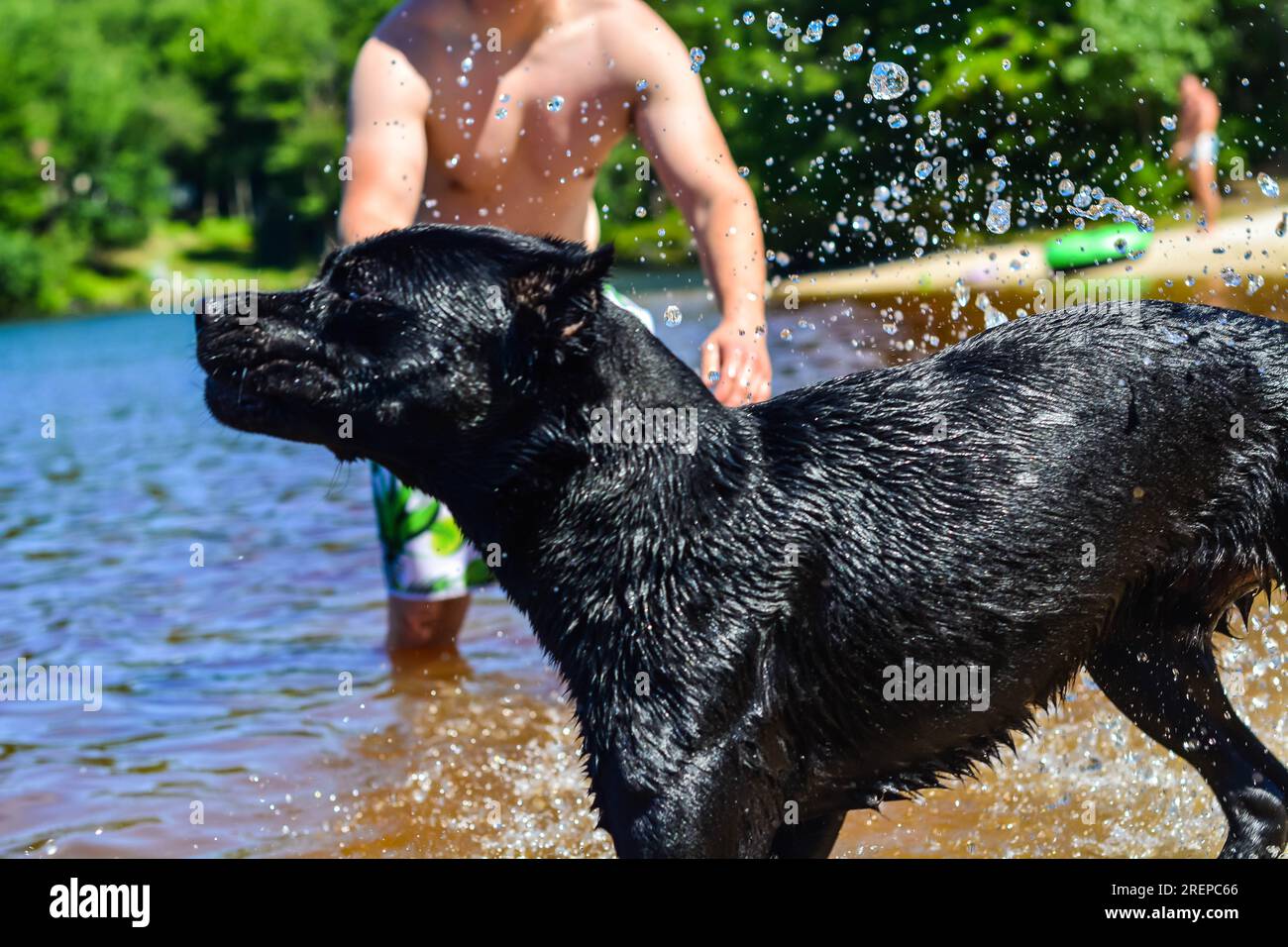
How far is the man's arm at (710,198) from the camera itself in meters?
4.03

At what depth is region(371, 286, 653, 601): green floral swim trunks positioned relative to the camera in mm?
5352

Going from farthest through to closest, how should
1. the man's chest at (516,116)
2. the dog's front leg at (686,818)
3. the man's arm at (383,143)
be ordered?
the man's chest at (516,116) < the man's arm at (383,143) < the dog's front leg at (686,818)

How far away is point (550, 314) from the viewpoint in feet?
10.3

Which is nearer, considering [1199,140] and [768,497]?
[768,497]

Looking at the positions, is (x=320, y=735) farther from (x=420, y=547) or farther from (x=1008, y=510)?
(x=1008, y=510)

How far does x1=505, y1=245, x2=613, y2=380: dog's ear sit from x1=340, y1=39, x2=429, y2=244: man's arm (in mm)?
1261

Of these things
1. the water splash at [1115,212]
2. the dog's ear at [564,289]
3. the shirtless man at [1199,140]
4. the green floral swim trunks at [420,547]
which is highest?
the dog's ear at [564,289]
